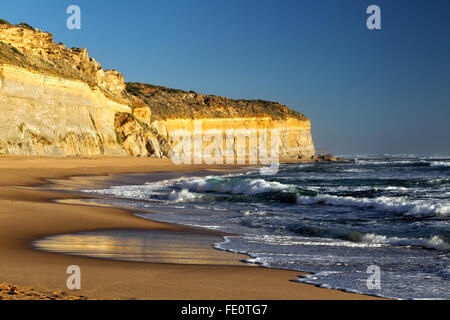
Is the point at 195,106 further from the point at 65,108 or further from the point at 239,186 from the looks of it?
the point at 239,186

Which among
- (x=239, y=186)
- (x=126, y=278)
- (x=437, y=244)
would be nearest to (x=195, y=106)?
(x=239, y=186)

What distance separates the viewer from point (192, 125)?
76500mm

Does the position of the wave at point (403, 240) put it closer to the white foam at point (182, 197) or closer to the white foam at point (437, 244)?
the white foam at point (437, 244)

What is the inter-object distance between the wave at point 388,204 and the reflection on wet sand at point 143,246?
606 centimetres

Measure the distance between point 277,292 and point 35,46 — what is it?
136ft

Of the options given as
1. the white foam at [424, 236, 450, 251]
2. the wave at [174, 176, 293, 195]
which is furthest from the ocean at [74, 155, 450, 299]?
the wave at [174, 176, 293, 195]

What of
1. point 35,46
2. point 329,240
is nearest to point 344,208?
point 329,240

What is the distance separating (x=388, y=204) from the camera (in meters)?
11.9

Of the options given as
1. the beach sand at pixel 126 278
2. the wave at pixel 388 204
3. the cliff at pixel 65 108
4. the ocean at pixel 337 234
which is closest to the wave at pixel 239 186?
the ocean at pixel 337 234

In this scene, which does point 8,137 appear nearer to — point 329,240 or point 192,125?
point 329,240

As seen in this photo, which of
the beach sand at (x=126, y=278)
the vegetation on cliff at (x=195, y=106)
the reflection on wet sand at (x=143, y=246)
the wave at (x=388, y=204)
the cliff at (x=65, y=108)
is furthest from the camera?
the vegetation on cliff at (x=195, y=106)

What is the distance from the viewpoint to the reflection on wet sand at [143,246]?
5.41 metres

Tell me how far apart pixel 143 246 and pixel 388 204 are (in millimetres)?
7878

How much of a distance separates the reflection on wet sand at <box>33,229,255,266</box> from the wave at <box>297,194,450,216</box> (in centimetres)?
606
